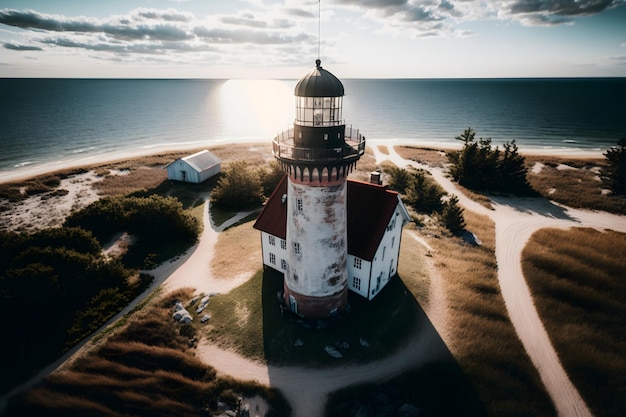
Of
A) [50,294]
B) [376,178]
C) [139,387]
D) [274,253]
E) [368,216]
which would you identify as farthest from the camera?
[274,253]

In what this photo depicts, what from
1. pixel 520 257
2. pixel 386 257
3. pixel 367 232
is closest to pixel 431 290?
pixel 386 257

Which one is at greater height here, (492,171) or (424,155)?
(492,171)

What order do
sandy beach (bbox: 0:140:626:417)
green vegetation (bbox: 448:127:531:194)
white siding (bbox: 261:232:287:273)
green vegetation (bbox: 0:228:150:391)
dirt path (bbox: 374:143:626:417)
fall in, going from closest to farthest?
sandy beach (bbox: 0:140:626:417) → dirt path (bbox: 374:143:626:417) → green vegetation (bbox: 0:228:150:391) → white siding (bbox: 261:232:287:273) → green vegetation (bbox: 448:127:531:194)

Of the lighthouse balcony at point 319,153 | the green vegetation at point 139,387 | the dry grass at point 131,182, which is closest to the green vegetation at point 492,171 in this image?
the lighthouse balcony at point 319,153

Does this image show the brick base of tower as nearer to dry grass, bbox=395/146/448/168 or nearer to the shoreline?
dry grass, bbox=395/146/448/168

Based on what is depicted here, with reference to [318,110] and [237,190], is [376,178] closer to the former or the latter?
[318,110]

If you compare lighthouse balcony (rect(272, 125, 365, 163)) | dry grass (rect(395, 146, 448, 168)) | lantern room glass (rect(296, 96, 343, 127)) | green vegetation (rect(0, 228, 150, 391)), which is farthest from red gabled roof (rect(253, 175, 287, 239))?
dry grass (rect(395, 146, 448, 168))
